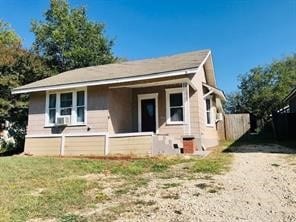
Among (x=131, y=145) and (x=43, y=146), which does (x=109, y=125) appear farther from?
(x=43, y=146)

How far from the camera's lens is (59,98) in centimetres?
1467

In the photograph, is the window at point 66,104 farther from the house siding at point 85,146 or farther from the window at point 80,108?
the house siding at point 85,146

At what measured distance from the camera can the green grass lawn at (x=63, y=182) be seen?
18.6 feet

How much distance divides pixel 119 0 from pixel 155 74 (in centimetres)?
965

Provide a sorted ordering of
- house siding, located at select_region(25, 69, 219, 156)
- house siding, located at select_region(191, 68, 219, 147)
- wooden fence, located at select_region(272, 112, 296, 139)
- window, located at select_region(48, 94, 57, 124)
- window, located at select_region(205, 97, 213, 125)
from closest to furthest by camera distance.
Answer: house siding, located at select_region(25, 69, 219, 156), house siding, located at select_region(191, 68, 219, 147), window, located at select_region(48, 94, 57, 124), window, located at select_region(205, 97, 213, 125), wooden fence, located at select_region(272, 112, 296, 139)

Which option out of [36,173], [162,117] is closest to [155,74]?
[162,117]

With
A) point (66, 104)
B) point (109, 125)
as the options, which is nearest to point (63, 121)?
point (66, 104)

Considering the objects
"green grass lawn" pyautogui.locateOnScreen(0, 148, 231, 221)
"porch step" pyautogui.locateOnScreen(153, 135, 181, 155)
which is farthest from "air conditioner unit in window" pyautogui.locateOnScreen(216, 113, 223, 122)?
"green grass lawn" pyautogui.locateOnScreen(0, 148, 231, 221)

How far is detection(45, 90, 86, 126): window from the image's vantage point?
14125 mm

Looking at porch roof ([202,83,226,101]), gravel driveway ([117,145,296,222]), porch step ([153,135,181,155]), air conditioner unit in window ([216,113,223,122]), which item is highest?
porch roof ([202,83,226,101])

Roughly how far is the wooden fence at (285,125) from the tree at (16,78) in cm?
1684

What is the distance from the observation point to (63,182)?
7840 mm

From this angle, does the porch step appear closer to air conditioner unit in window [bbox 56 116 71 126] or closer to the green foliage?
air conditioner unit in window [bbox 56 116 71 126]

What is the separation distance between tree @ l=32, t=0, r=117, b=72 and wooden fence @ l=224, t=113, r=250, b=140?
14023 mm
